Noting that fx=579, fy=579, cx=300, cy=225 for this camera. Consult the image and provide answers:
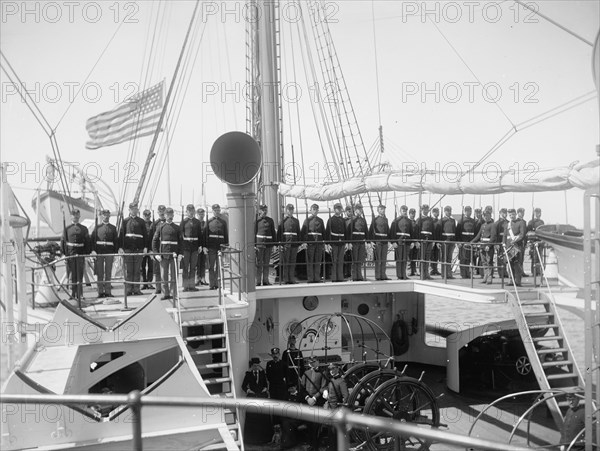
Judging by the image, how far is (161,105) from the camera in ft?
60.2

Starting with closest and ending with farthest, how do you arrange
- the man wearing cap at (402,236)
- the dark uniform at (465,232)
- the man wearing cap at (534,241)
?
1. the man wearing cap at (534,241)
2. the man wearing cap at (402,236)
3. the dark uniform at (465,232)

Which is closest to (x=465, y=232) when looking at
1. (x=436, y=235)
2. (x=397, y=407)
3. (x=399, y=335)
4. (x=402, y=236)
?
(x=436, y=235)

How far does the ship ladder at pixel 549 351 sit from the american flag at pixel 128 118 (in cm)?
1184

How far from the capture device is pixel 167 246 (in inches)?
444

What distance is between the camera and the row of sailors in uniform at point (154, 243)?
36.5 ft

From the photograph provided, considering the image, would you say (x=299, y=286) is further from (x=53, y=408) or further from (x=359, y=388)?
(x=53, y=408)

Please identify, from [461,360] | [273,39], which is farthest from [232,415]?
[273,39]

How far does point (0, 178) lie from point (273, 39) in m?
11.6

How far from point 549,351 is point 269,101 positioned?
31.8ft

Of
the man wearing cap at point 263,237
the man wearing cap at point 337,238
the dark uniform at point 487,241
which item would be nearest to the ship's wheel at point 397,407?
the man wearing cap at point 337,238

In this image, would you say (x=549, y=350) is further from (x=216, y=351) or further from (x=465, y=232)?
(x=216, y=351)

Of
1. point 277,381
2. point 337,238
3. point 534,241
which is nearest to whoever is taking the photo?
point 277,381

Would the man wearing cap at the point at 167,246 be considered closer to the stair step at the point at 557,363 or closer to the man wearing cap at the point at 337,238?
the man wearing cap at the point at 337,238

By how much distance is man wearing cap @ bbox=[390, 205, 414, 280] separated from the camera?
13539mm
